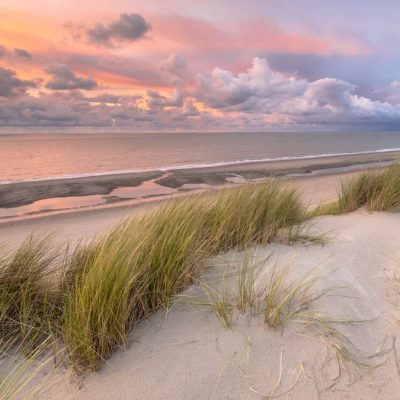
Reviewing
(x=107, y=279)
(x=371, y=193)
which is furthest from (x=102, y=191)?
(x=107, y=279)

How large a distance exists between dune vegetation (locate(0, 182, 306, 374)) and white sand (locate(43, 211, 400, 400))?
17 cm

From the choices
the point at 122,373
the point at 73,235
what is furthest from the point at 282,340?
the point at 73,235

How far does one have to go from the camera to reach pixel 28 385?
6.32 feet

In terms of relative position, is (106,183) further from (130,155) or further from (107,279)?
(130,155)

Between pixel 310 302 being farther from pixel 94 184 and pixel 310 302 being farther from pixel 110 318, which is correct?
pixel 94 184

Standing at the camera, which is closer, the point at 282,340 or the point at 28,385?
the point at 28,385

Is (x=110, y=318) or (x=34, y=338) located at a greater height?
(x=110, y=318)

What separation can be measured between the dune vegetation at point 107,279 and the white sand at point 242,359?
17 centimetres

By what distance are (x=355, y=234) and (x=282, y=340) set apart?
282cm

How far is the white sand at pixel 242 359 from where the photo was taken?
1867mm

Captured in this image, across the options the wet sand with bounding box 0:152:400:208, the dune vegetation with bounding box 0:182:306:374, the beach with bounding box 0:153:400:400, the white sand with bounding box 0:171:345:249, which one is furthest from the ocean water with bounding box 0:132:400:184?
the beach with bounding box 0:153:400:400

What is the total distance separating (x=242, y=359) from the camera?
208 centimetres

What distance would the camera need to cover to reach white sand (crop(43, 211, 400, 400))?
1.87 meters

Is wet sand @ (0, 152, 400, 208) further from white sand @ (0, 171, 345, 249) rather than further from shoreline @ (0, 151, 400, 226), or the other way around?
white sand @ (0, 171, 345, 249)
